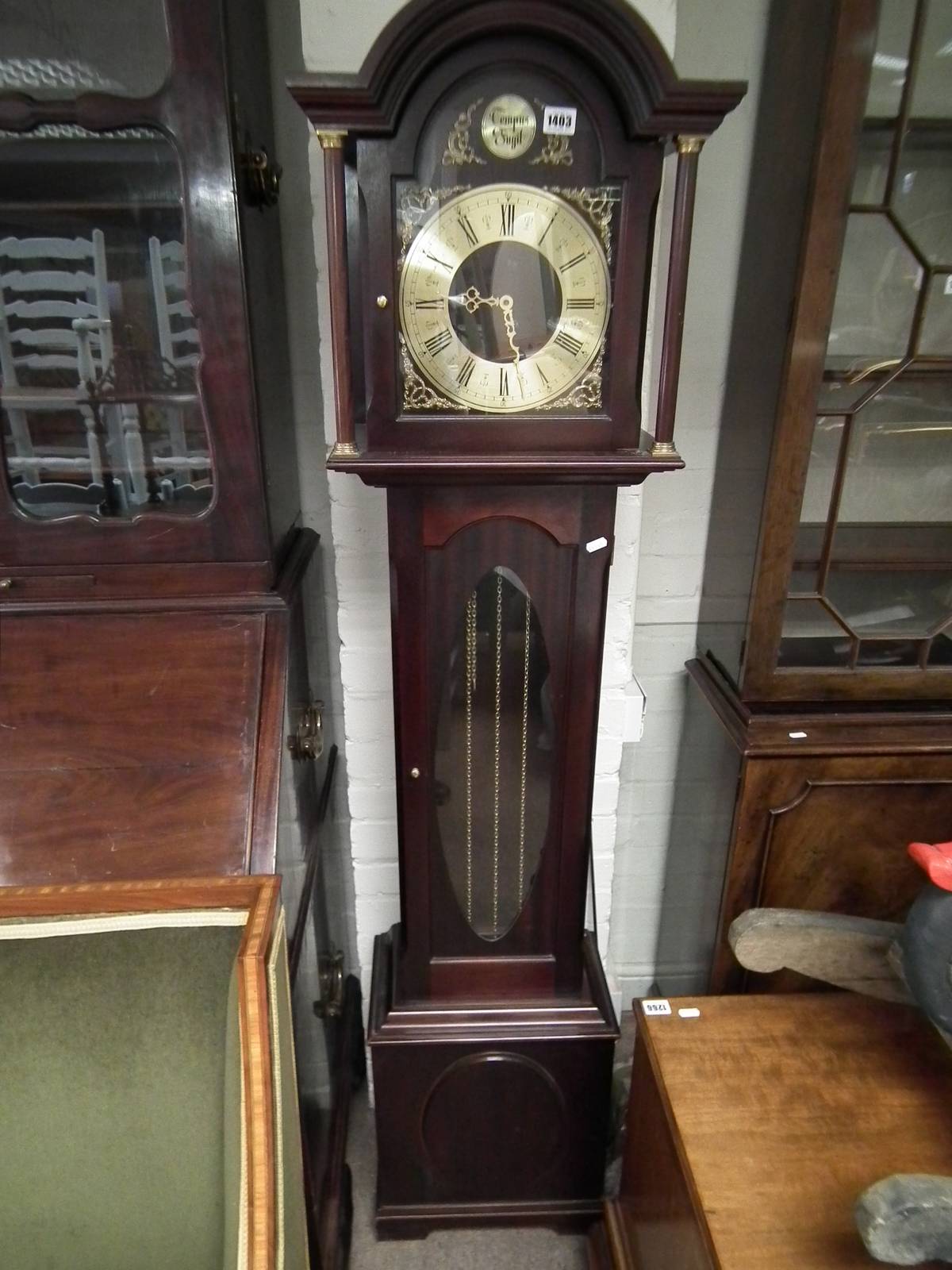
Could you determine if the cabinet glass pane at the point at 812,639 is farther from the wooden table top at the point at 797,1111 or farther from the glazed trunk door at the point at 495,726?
the wooden table top at the point at 797,1111

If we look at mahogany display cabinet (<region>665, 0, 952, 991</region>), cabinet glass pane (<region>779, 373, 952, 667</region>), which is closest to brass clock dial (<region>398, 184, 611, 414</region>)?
mahogany display cabinet (<region>665, 0, 952, 991</region>)

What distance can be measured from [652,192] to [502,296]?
0.18 meters

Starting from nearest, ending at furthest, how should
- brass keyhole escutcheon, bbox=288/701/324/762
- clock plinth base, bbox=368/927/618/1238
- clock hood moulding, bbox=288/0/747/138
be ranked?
clock hood moulding, bbox=288/0/747/138
brass keyhole escutcheon, bbox=288/701/324/762
clock plinth base, bbox=368/927/618/1238

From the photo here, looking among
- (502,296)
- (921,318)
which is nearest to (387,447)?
(502,296)

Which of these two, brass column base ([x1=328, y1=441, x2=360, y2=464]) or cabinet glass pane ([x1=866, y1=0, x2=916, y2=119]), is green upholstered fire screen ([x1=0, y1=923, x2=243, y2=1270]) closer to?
brass column base ([x1=328, y1=441, x2=360, y2=464])

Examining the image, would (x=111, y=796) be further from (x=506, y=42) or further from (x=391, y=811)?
(x=506, y=42)

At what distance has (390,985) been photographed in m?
1.25

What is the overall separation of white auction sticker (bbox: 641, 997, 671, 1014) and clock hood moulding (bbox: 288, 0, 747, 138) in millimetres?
1111

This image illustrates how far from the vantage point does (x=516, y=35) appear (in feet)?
2.49

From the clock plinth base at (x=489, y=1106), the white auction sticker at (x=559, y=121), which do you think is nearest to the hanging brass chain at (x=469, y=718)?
the clock plinth base at (x=489, y=1106)

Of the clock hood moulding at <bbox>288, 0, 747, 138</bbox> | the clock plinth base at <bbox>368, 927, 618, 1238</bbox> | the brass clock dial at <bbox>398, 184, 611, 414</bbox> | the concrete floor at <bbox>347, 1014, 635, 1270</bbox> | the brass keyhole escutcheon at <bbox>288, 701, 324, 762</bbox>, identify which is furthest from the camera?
the concrete floor at <bbox>347, 1014, 635, 1270</bbox>

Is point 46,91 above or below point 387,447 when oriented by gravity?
above

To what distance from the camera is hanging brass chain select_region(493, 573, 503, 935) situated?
1011 mm

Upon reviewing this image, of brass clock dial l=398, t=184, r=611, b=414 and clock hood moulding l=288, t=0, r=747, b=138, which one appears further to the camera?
brass clock dial l=398, t=184, r=611, b=414
